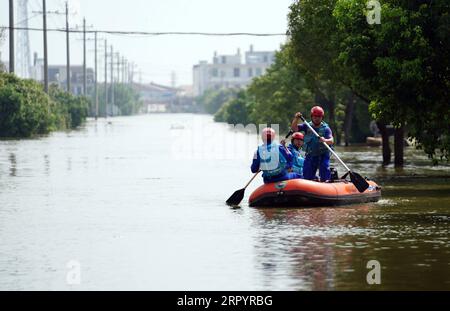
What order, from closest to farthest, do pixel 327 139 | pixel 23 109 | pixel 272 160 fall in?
pixel 272 160
pixel 327 139
pixel 23 109

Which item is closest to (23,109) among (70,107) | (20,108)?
(20,108)

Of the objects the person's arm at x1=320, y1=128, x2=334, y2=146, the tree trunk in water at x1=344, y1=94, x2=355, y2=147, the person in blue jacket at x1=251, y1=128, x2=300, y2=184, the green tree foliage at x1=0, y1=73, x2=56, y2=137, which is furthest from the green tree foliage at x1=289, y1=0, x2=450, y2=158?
the green tree foliage at x1=0, y1=73, x2=56, y2=137

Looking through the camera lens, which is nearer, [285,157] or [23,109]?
[285,157]

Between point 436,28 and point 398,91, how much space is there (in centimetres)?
178

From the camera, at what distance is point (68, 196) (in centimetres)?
3081

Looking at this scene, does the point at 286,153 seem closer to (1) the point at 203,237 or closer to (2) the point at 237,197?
(2) the point at 237,197

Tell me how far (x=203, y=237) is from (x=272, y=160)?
509 cm

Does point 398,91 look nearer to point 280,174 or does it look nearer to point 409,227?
point 280,174

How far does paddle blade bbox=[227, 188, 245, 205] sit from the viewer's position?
27.7 metres

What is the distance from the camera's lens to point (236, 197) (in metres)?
27.8

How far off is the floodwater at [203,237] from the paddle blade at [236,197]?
0.92 ft

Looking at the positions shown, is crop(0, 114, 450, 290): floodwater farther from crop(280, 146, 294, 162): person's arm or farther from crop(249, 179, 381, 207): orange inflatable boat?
crop(280, 146, 294, 162): person's arm

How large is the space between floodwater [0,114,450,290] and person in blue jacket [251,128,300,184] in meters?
0.77
